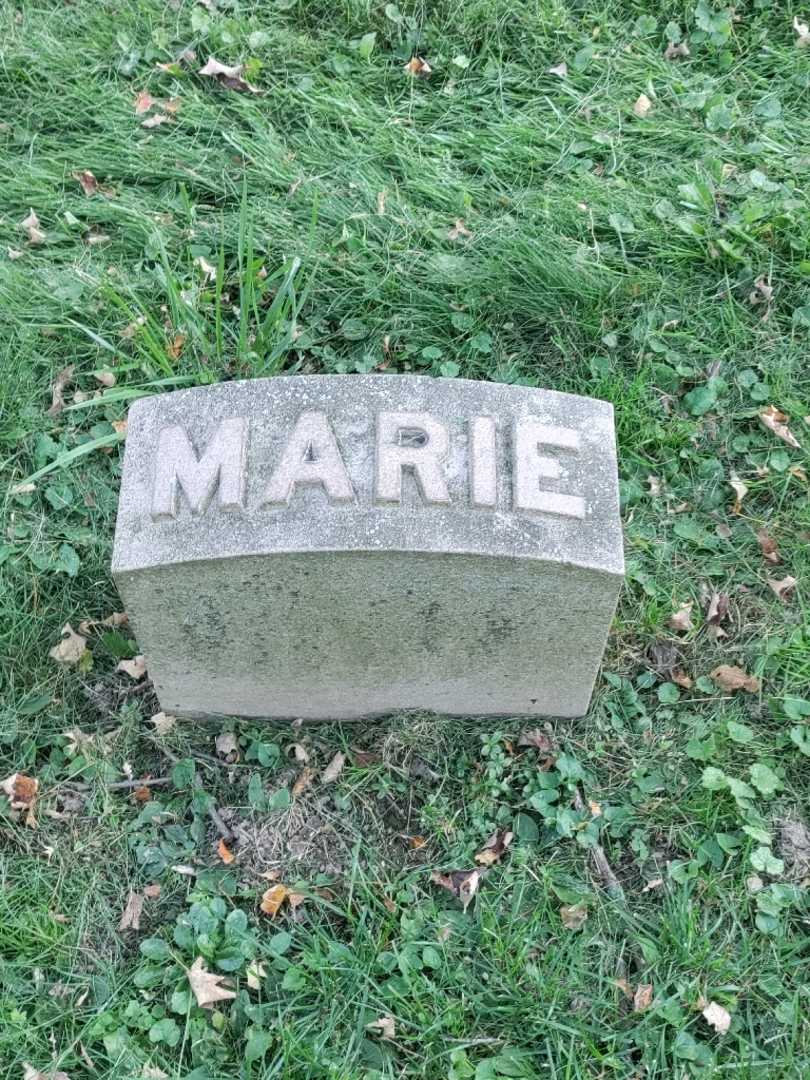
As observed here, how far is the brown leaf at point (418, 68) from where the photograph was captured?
4.03m

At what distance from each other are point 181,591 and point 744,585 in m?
1.61

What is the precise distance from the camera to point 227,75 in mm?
4043

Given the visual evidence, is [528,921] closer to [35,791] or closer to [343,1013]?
[343,1013]

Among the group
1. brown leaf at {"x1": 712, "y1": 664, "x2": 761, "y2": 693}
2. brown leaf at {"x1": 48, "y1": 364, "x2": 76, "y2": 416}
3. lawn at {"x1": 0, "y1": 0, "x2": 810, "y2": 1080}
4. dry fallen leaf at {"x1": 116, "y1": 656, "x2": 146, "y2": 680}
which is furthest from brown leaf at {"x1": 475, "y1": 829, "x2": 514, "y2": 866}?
brown leaf at {"x1": 48, "y1": 364, "x2": 76, "y2": 416}

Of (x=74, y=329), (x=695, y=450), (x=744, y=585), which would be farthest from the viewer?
(x=74, y=329)

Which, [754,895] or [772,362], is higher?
[772,362]

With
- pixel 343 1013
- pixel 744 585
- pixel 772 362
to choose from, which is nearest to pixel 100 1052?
pixel 343 1013

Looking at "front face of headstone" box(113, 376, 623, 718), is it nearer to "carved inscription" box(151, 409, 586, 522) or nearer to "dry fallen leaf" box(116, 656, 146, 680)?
"carved inscription" box(151, 409, 586, 522)

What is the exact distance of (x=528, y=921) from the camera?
2.49m

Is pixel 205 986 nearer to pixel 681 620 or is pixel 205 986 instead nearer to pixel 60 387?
pixel 681 620

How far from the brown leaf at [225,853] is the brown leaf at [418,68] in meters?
2.90

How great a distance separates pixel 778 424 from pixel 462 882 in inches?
67.3

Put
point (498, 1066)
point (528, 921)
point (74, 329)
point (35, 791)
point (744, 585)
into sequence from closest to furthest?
point (498, 1066) → point (528, 921) → point (35, 791) → point (744, 585) → point (74, 329)

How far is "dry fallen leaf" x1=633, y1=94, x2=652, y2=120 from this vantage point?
12.9 ft
